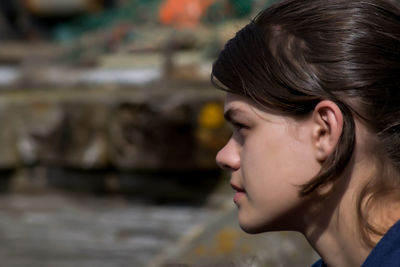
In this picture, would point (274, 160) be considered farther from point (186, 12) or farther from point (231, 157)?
point (186, 12)

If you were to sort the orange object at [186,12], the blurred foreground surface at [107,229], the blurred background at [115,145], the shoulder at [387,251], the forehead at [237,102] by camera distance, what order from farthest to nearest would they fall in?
the orange object at [186,12] < the blurred background at [115,145] < the blurred foreground surface at [107,229] < the forehead at [237,102] < the shoulder at [387,251]

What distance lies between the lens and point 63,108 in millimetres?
6719

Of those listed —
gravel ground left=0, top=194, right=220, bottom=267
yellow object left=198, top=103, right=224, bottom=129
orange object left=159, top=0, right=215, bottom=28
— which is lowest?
gravel ground left=0, top=194, right=220, bottom=267

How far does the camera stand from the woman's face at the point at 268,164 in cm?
145

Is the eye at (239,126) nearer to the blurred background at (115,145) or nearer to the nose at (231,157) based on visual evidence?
the nose at (231,157)

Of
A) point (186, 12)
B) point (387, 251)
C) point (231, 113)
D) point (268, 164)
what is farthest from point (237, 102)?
point (186, 12)

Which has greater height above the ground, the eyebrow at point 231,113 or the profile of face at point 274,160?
the eyebrow at point 231,113

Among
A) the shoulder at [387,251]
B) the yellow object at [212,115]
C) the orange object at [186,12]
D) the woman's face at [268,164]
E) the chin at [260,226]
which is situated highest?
the woman's face at [268,164]

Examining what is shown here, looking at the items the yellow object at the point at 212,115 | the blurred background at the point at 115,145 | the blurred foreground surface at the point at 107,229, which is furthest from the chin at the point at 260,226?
the yellow object at the point at 212,115

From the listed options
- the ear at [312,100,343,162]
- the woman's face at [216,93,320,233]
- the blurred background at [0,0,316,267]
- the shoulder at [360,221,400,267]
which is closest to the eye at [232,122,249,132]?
the woman's face at [216,93,320,233]

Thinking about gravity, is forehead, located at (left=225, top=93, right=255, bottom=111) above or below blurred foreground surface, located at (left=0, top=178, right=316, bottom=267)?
above

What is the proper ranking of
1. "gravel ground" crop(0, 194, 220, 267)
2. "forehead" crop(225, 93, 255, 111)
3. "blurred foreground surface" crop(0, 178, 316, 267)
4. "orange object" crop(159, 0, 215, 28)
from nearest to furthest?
"forehead" crop(225, 93, 255, 111)
"blurred foreground surface" crop(0, 178, 316, 267)
"gravel ground" crop(0, 194, 220, 267)
"orange object" crop(159, 0, 215, 28)

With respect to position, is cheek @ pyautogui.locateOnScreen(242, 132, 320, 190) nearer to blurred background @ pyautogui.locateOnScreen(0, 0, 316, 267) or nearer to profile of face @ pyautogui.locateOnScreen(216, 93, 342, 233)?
profile of face @ pyautogui.locateOnScreen(216, 93, 342, 233)

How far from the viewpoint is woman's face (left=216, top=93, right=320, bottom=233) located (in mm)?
1449
